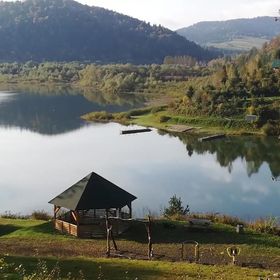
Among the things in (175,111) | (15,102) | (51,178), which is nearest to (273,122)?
(175,111)

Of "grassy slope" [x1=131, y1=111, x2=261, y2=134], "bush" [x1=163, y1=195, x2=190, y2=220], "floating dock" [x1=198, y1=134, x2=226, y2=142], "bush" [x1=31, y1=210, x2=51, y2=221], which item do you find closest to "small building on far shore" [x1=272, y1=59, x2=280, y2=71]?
"grassy slope" [x1=131, y1=111, x2=261, y2=134]

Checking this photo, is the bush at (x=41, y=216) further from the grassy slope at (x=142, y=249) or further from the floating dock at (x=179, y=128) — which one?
the floating dock at (x=179, y=128)

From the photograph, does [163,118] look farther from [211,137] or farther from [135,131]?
[211,137]

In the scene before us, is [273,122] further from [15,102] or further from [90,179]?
[15,102]

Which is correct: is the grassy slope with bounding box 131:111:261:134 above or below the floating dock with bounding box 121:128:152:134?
above

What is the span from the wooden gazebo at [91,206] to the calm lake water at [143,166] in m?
5.50

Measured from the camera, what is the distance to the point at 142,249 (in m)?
22.5

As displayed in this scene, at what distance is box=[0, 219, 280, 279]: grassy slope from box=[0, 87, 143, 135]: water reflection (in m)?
46.1

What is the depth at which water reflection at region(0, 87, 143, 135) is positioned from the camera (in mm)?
77062

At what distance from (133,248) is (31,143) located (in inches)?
1582

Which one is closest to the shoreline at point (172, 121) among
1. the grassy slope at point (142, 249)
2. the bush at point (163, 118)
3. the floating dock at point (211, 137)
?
the bush at point (163, 118)

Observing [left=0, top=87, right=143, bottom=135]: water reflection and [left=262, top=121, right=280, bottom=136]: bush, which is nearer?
[left=262, top=121, right=280, bottom=136]: bush

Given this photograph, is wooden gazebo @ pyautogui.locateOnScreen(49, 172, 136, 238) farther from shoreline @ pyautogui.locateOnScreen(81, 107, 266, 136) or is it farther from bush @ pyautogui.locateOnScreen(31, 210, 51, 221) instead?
→ shoreline @ pyautogui.locateOnScreen(81, 107, 266, 136)

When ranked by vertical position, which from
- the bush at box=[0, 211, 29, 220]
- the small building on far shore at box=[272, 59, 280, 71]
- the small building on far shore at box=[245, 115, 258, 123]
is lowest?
the bush at box=[0, 211, 29, 220]
